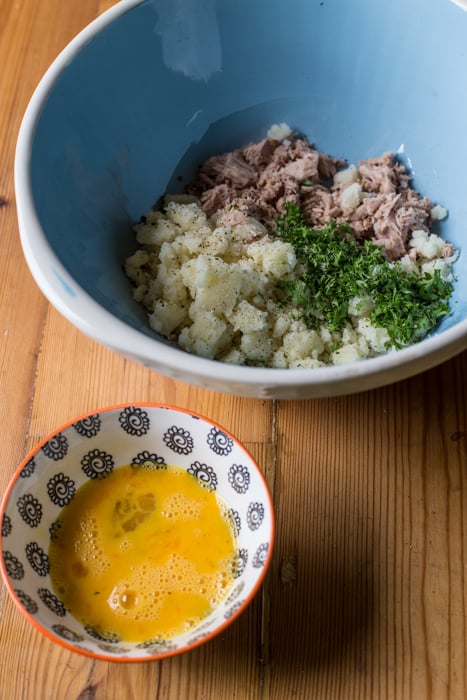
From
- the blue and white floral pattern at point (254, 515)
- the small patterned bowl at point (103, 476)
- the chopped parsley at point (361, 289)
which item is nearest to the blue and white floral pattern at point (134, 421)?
the small patterned bowl at point (103, 476)

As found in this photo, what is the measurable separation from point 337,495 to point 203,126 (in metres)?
0.79

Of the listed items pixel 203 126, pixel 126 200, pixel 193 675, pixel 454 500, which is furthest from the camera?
pixel 203 126

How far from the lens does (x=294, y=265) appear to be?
1316mm

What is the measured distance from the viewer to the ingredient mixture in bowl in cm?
126

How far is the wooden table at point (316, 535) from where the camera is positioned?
44.6 inches

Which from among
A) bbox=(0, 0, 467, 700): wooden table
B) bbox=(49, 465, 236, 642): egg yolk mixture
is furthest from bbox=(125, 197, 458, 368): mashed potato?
bbox=(49, 465, 236, 642): egg yolk mixture

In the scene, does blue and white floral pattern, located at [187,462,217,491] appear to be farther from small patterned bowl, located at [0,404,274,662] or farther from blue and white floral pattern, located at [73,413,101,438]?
blue and white floral pattern, located at [73,413,101,438]

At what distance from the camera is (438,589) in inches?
46.7

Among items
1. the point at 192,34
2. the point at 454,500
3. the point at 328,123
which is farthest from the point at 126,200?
the point at 454,500

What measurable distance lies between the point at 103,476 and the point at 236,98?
817 mm

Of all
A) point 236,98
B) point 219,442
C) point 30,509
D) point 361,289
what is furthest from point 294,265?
point 30,509

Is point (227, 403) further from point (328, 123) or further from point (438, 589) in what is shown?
point (328, 123)

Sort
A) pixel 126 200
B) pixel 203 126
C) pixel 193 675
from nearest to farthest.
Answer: pixel 193 675 < pixel 126 200 < pixel 203 126

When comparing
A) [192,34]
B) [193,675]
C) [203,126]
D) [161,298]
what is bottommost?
[193,675]
